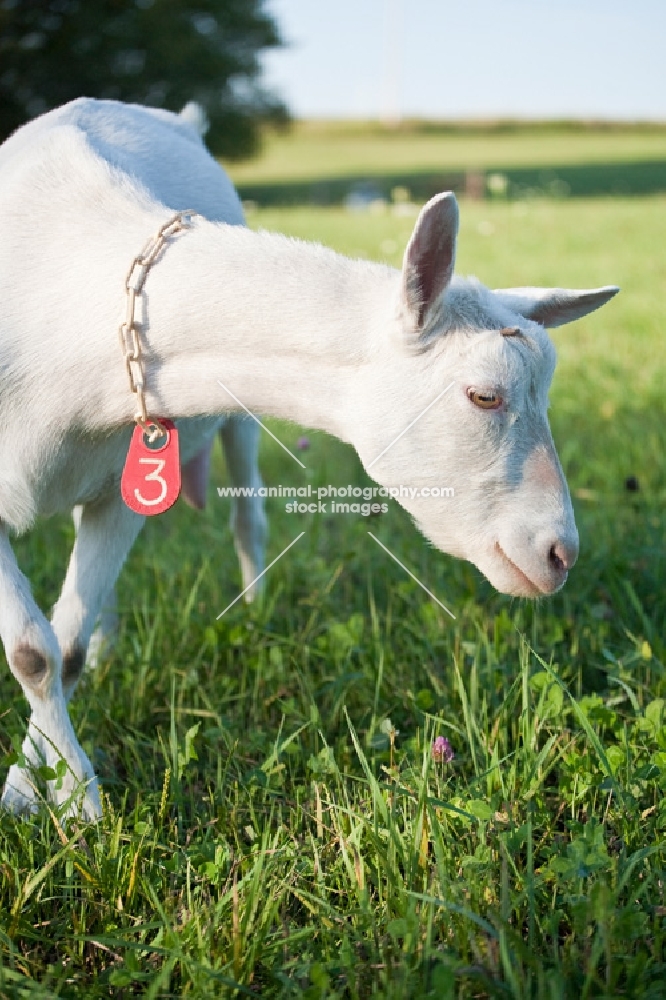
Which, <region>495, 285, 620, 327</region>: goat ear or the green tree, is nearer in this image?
<region>495, 285, 620, 327</region>: goat ear

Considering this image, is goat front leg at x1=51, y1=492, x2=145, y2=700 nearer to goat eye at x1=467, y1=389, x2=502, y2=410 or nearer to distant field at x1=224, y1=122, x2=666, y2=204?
goat eye at x1=467, y1=389, x2=502, y2=410

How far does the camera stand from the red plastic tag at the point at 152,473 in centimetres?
205

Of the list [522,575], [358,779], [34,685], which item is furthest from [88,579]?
[522,575]

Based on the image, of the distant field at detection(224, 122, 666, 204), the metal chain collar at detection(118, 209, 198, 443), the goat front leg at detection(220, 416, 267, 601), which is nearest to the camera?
the metal chain collar at detection(118, 209, 198, 443)

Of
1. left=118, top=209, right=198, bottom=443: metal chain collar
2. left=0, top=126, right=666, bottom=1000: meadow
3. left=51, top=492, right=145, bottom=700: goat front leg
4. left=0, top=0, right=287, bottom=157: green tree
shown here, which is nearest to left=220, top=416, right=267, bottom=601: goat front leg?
left=0, top=126, right=666, bottom=1000: meadow

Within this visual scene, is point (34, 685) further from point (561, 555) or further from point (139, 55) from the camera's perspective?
point (139, 55)

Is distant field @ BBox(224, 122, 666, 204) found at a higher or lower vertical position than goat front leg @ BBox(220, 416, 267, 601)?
lower

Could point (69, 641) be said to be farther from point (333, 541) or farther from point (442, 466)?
point (333, 541)

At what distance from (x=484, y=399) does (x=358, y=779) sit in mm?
822

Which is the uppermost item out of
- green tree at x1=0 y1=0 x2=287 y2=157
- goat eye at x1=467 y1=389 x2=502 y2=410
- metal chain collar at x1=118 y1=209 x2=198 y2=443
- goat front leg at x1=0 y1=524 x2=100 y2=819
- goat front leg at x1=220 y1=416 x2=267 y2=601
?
metal chain collar at x1=118 y1=209 x2=198 y2=443

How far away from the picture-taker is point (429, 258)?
68.4 inches

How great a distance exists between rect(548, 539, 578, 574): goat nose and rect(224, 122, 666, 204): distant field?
741 inches

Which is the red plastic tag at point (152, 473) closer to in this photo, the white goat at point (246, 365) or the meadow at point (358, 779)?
the white goat at point (246, 365)

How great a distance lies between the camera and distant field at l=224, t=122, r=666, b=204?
2447cm
